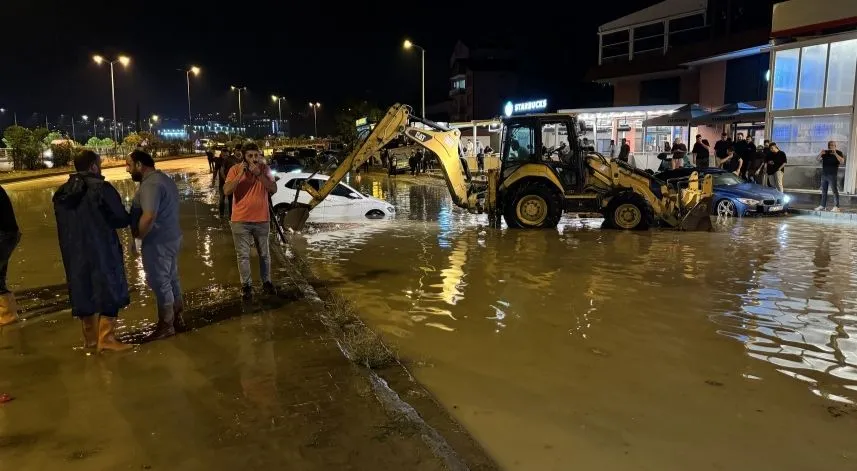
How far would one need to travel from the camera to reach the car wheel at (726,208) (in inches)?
644

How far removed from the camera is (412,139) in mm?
14320

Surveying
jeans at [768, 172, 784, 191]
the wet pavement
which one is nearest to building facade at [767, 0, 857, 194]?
jeans at [768, 172, 784, 191]

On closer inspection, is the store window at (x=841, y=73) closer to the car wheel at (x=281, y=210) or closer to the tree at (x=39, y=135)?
the car wheel at (x=281, y=210)

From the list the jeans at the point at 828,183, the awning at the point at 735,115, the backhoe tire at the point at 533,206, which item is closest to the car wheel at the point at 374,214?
the backhoe tire at the point at 533,206

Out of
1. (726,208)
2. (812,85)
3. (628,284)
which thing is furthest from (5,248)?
(812,85)

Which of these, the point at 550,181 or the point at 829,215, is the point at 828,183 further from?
the point at 550,181

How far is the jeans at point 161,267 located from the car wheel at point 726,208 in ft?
47.4

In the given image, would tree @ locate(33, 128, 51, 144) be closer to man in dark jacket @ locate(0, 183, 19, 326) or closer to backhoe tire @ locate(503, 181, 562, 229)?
backhoe tire @ locate(503, 181, 562, 229)

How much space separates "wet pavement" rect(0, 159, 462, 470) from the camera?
3.92 metres

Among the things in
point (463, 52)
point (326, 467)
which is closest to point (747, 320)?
point (326, 467)

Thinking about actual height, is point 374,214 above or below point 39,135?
below

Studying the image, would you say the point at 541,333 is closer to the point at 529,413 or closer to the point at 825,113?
the point at 529,413

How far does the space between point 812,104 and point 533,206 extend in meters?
11.2

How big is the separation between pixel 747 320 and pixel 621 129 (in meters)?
25.7
